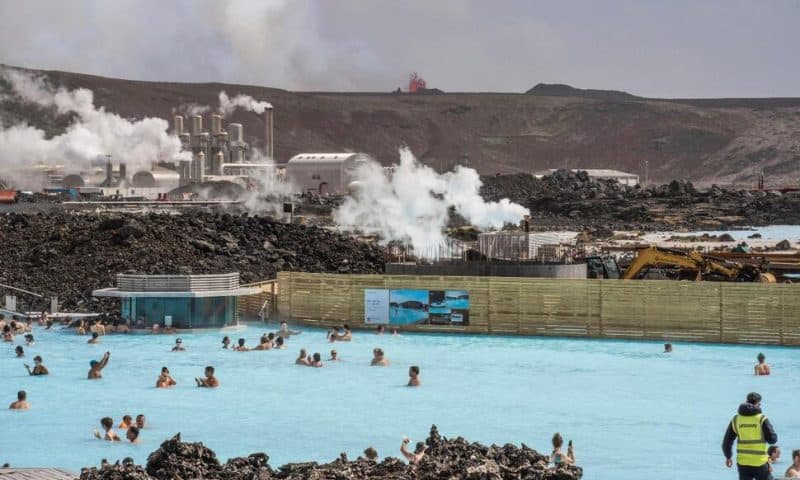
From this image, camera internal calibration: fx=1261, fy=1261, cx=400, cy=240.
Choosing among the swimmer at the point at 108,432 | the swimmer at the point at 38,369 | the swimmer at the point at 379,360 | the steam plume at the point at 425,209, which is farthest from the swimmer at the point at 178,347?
the steam plume at the point at 425,209

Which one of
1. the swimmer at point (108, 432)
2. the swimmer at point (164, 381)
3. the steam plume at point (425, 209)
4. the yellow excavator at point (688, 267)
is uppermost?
the steam plume at point (425, 209)

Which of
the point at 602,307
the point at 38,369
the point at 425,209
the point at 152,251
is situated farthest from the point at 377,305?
the point at 425,209

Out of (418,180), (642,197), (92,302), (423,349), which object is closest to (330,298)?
(423,349)

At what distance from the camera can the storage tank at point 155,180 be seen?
474ft

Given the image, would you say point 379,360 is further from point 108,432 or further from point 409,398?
point 108,432

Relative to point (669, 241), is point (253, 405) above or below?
below

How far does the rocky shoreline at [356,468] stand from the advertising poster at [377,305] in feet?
76.8

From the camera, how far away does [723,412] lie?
1051 inches

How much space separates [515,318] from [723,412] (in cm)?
1279

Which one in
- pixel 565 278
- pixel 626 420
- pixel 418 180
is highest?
pixel 418 180

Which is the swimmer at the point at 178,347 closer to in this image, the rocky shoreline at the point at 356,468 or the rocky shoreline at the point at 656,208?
the rocky shoreline at the point at 356,468

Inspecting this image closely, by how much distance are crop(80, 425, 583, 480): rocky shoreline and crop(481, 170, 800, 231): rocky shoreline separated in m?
85.1

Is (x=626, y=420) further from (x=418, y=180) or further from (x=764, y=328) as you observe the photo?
(x=418, y=180)

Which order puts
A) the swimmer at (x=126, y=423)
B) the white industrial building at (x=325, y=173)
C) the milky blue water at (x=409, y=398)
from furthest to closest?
the white industrial building at (x=325, y=173) < the swimmer at (x=126, y=423) < the milky blue water at (x=409, y=398)
